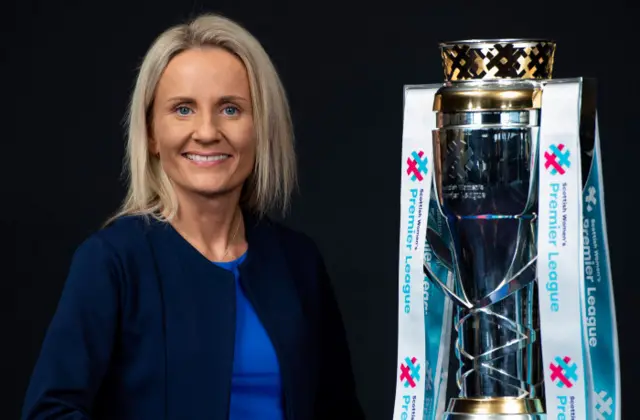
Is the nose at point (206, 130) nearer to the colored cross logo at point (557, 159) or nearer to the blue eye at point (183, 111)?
the blue eye at point (183, 111)

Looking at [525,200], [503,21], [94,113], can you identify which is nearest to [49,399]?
[525,200]

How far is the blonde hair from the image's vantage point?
2.30 metres

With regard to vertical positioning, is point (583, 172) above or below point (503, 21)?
below

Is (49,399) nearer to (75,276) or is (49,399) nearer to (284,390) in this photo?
(75,276)

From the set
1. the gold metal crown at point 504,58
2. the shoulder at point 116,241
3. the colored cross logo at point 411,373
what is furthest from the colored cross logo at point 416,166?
the shoulder at point 116,241

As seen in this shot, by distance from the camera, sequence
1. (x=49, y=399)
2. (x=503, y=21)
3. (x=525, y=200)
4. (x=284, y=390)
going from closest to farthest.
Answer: (x=525, y=200)
(x=49, y=399)
(x=284, y=390)
(x=503, y=21)

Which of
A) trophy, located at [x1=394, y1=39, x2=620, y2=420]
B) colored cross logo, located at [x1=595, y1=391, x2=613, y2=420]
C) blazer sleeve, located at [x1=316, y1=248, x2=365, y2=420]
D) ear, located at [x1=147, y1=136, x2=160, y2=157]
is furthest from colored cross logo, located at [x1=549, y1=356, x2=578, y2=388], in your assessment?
ear, located at [x1=147, y1=136, x2=160, y2=157]

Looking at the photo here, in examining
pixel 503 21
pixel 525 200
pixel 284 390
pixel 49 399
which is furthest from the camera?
pixel 503 21

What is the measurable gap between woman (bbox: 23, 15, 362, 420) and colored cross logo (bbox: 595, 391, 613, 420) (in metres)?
0.51

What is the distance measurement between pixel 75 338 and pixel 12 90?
46.7 inches

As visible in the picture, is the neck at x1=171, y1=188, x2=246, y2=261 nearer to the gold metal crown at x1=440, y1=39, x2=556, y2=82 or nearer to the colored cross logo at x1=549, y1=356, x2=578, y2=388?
the gold metal crown at x1=440, y1=39, x2=556, y2=82

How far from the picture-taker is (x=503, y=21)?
3.10 m

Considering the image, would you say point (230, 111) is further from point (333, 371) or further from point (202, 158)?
point (333, 371)

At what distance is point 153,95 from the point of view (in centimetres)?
231
